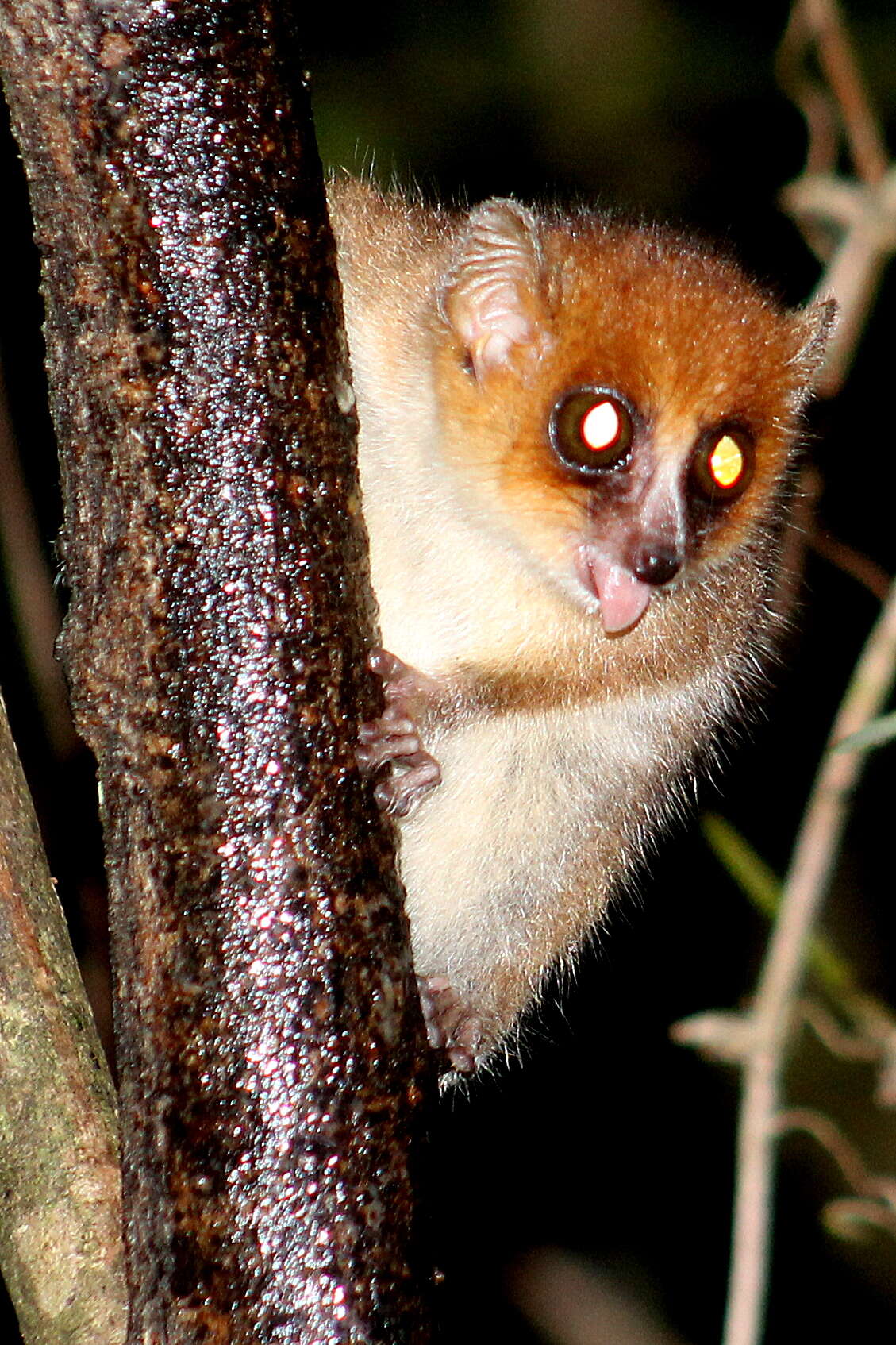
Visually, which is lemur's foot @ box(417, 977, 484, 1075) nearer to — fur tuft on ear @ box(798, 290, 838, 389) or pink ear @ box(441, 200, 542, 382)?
pink ear @ box(441, 200, 542, 382)

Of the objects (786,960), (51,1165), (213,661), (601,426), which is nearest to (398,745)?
(213,661)

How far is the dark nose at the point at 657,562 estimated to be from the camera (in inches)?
123

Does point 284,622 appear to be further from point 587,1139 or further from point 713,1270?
point 713,1270

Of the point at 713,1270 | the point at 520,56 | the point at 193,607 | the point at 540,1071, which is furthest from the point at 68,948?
the point at 520,56

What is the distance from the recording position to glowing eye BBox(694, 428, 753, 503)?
324 cm

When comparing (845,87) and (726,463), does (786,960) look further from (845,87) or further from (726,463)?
(845,87)

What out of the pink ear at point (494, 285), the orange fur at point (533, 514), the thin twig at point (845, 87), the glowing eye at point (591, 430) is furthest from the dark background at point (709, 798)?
the glowing eye at point (591, 430)

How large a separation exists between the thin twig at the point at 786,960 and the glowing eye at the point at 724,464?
0.43 m

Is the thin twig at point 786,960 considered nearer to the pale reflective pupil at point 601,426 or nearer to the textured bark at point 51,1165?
the pale reflective pupil at point 601,426

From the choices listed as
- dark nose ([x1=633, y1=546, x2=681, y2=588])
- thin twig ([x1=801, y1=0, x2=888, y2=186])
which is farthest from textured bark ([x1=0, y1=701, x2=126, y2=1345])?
thin twig ([x1=801, y1=0, x2=888, y2=186])

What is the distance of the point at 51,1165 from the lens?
2.11 m

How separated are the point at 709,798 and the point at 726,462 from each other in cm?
271

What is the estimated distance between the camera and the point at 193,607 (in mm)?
2002

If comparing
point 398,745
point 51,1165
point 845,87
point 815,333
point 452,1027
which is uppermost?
point 845,87
